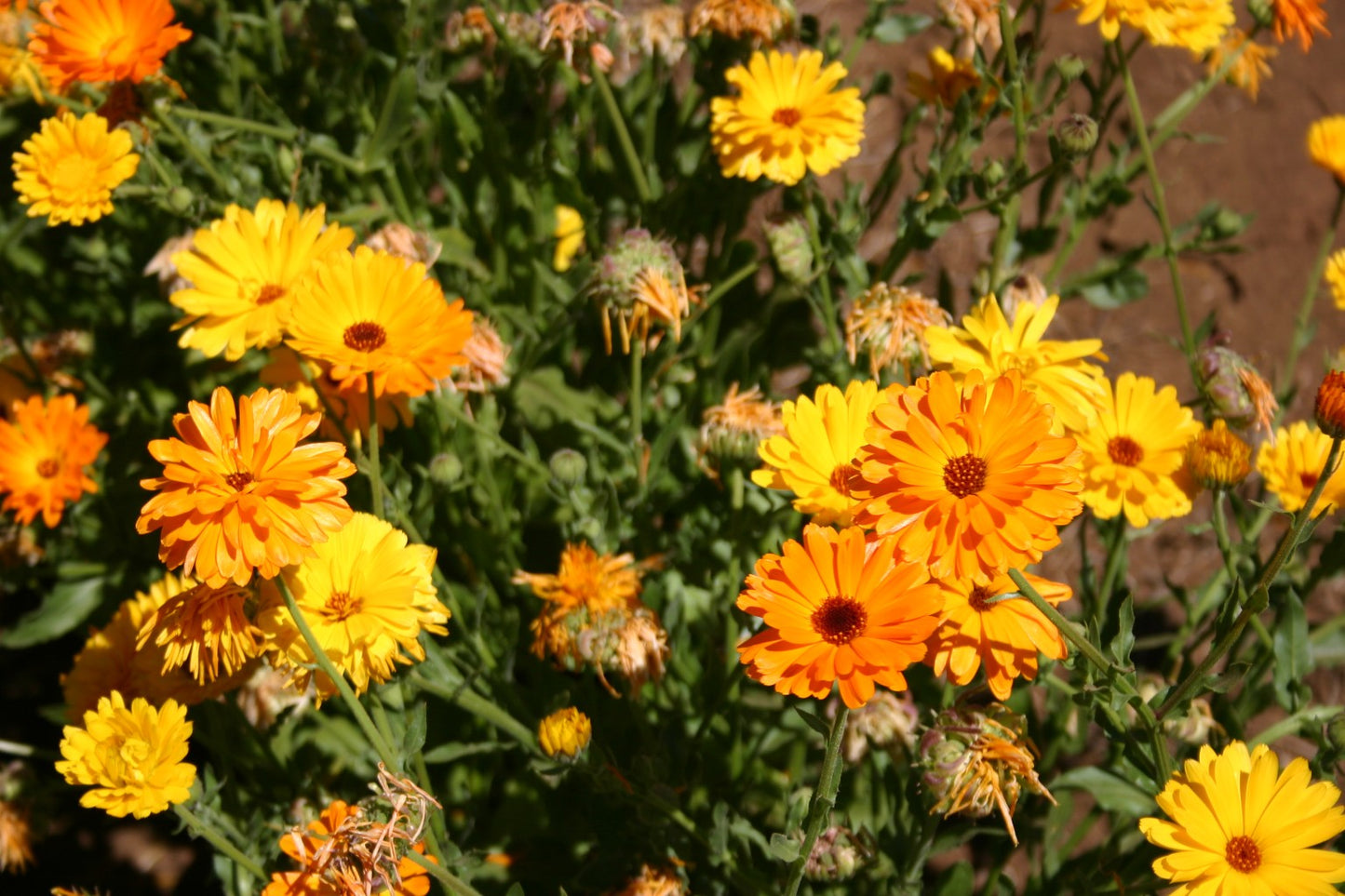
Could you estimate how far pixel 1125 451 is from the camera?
84.8 inches

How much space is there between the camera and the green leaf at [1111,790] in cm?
227

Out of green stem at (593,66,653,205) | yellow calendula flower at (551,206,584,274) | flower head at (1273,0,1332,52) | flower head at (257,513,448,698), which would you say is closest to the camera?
flower head at (257,513,448,698)

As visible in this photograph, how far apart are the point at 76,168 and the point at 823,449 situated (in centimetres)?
170

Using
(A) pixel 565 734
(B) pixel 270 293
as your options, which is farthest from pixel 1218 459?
(B) pixel 270 293

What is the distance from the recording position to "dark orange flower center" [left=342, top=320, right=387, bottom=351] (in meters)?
1.96

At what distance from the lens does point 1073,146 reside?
2.26 metres

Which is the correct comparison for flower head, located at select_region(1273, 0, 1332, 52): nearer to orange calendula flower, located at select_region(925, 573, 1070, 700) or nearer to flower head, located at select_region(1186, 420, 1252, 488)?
flower head, located at select_region(1186, 420, 1252, 488)

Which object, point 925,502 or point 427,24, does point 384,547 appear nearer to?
point 925,502

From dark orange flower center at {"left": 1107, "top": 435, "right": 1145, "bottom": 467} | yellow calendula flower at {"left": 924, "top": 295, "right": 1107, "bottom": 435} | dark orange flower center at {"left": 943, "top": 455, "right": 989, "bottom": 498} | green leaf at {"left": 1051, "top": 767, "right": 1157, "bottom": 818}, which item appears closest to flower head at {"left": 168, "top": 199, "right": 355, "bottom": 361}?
yellow calendula flower at {"left": 924, "top": 295, "right": 1107, "bottom": 435}

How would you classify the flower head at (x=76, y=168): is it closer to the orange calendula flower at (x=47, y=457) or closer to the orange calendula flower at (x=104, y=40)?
the orange calendula flower at (x=104, y=40)

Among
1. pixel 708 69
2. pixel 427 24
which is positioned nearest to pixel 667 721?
pixel 708 69

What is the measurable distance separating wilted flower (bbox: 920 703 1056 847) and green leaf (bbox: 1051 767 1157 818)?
50cm

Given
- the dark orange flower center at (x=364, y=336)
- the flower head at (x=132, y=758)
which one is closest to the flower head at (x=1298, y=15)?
the dark orange flower center at (x=364, y=336)

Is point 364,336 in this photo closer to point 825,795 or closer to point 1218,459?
point 825,795
